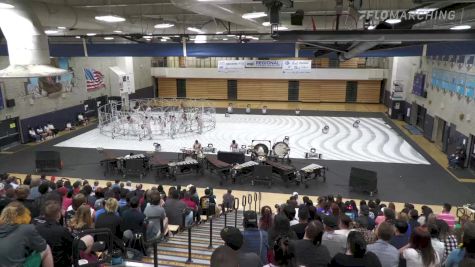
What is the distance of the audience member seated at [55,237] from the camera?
13.7 feet

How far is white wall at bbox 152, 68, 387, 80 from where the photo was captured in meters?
34.5

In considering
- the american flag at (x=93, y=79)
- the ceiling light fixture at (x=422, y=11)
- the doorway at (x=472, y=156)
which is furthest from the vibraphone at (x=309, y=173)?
the american flag at (x=93, y=79)

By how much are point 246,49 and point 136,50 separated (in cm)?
526

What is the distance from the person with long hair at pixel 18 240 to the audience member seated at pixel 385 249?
3.67 m

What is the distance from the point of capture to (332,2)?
627 inches

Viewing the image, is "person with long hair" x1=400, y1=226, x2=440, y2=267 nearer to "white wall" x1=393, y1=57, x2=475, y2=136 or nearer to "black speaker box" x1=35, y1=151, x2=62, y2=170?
"white wall" x1=393, y1=57, x2=475, y2=136

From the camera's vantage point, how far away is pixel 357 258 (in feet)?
12.2

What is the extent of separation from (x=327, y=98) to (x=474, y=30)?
106 feet

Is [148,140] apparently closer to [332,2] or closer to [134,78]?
[332,2]

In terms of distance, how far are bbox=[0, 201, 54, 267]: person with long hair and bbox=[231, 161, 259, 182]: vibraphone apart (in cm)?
1174

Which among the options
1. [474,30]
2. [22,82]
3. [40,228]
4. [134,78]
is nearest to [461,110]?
[474,30]

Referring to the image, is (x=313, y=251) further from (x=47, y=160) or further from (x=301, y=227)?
(x=47, y=160)

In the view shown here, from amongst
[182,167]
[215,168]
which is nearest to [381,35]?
[215,168]

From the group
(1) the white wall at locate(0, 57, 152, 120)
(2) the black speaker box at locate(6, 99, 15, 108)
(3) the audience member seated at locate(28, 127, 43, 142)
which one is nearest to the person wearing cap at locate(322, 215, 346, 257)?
(1) the white wall at locate(0, 57, 152, 120)
